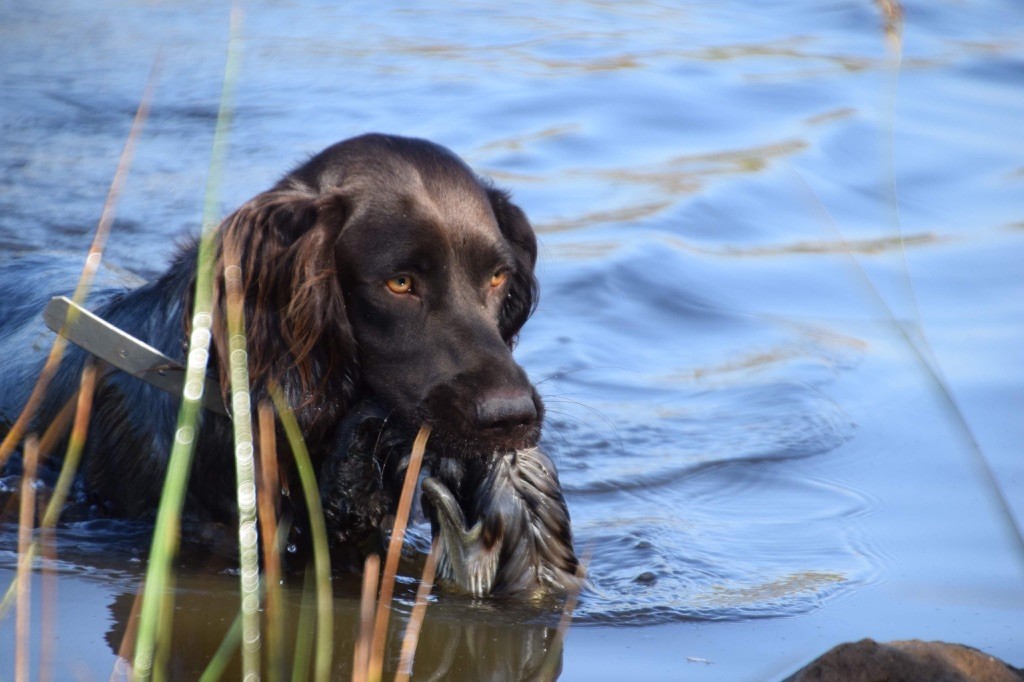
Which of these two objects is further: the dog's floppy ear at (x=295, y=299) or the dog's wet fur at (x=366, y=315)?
the dog's floppy ear at (x=295, y=299)

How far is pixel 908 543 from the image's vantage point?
169 inches

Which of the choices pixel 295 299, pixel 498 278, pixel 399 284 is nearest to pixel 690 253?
pixel 498 278

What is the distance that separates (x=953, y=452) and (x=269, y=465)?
3397 millimetres

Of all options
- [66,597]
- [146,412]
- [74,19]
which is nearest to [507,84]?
[74,19]

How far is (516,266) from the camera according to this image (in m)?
4.32

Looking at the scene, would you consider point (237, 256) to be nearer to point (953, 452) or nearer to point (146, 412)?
point (146, 412)

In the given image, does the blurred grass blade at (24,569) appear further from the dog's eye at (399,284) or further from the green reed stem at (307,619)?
the dog's eye at (399,284)

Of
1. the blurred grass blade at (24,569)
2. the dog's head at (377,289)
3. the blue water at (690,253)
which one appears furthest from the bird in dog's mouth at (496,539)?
the blurred grass blade at (24,569)

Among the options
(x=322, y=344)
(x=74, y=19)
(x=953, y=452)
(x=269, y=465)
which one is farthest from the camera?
(x=74, y=19)

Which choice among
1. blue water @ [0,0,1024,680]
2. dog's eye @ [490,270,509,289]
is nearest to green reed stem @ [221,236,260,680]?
blue water @ [0,0,1024,680]

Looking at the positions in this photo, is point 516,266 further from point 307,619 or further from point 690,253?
point 690,253

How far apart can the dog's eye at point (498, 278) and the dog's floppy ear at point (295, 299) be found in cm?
43

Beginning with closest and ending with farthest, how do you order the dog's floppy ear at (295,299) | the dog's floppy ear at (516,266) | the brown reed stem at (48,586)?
the brown reed stem at (48,586) < the dog's floppy ear at (295,299) < the dog's floppy ear at (516,266)

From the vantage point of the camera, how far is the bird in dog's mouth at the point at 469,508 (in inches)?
148
